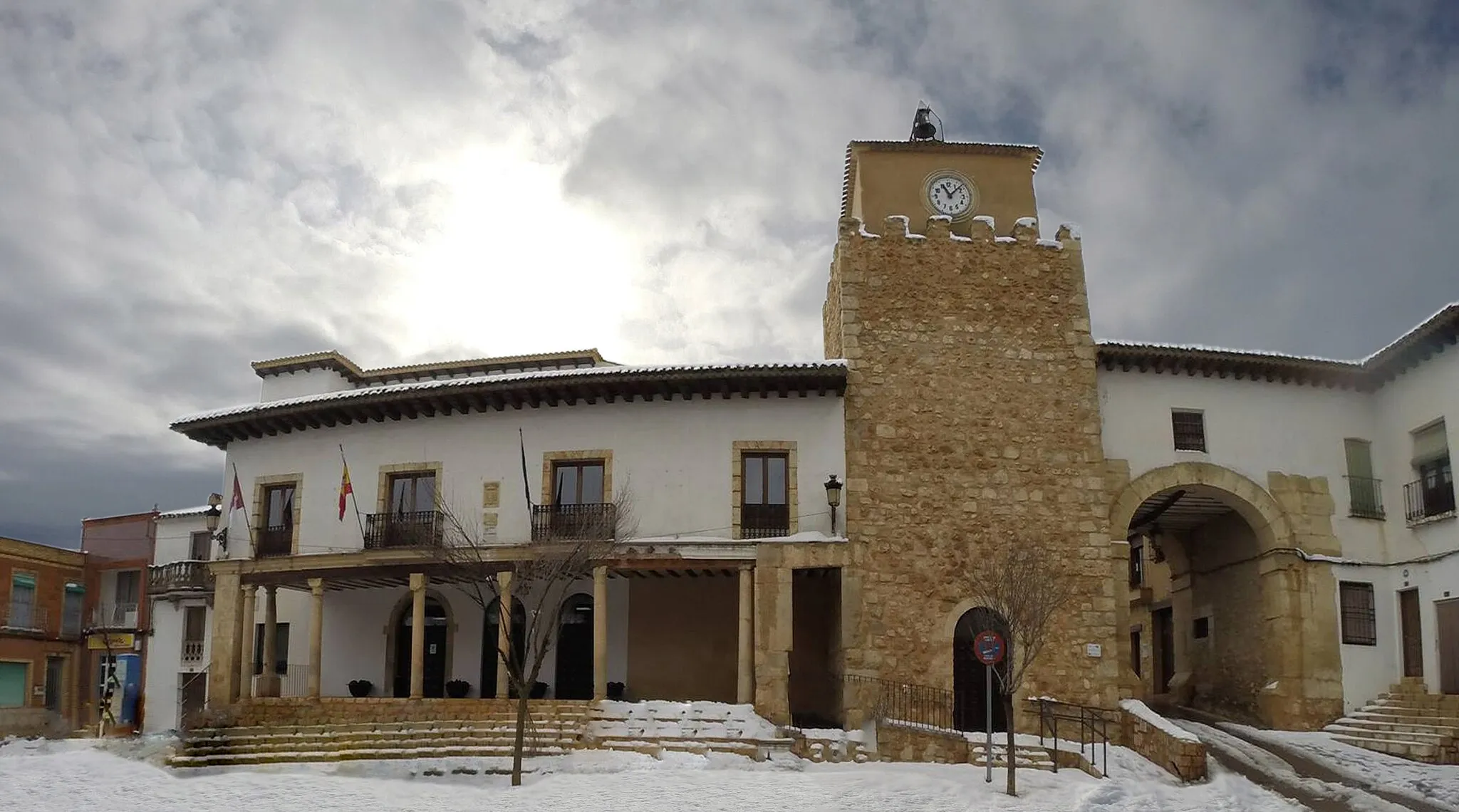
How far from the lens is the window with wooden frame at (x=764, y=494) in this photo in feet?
77.4

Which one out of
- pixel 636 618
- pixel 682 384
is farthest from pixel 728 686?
pixel 682 384

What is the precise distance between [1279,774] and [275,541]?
65.9 feet

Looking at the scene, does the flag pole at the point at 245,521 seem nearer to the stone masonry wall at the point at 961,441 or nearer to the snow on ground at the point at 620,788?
the snow on ground at the point at 620,788

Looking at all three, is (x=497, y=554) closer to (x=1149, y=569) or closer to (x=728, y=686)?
(x=728, y=686)

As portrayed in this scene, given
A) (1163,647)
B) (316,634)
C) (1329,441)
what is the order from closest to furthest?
(316,634)
(1329,441)
(1163,647)

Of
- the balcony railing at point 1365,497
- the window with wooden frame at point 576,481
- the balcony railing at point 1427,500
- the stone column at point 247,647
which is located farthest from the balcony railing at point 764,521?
the balcony railing at point 1427,500

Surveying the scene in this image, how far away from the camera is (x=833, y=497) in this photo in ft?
75.6

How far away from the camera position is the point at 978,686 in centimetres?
2333

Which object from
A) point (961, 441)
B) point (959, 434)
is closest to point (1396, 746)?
point (961, 441)

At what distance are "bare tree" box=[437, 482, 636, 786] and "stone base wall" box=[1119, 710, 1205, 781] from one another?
31.8 ft

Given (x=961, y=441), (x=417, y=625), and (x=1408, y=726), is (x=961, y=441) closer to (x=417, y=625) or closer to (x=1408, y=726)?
(x=1408, y=726)

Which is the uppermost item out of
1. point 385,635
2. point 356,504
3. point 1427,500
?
point 1427,500

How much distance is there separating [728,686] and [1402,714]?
1252 centimetres

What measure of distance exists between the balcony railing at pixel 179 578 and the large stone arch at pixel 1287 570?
993 inches
